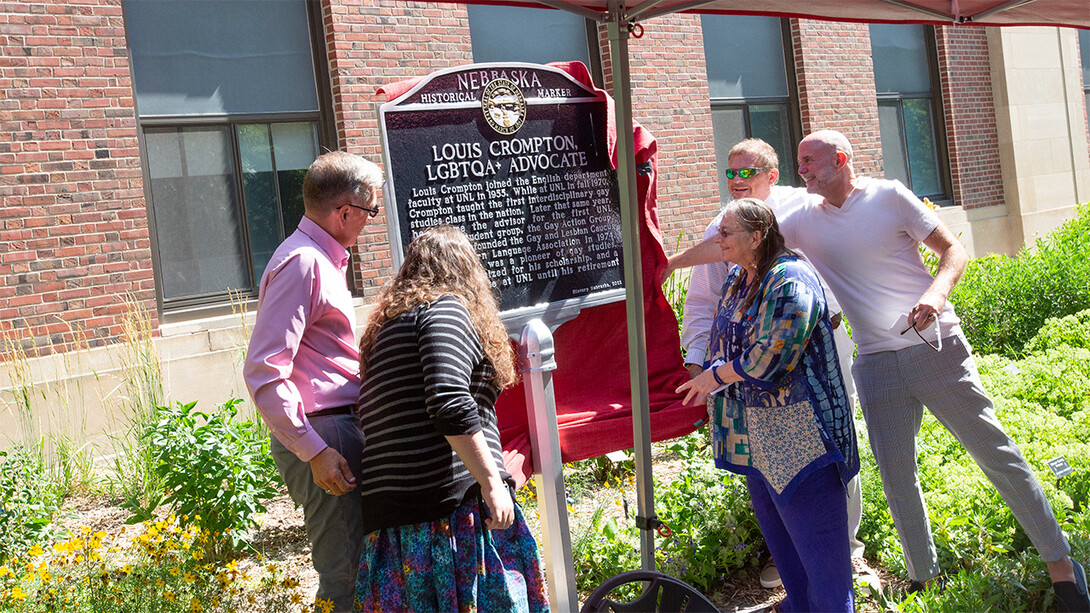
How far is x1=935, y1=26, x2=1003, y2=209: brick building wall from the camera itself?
45.1 ft

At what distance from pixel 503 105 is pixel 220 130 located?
487cm

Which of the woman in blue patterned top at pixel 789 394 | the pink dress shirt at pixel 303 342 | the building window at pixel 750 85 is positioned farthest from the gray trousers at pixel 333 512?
the building window at pixel 750 85

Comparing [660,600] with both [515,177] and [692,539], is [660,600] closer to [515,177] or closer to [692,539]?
[692,539]

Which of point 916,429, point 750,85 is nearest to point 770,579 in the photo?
point 916,429

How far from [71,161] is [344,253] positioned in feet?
15.6

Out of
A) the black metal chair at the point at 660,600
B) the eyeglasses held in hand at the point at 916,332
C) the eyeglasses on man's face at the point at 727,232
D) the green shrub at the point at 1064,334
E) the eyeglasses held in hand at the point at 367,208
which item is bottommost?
the black metal chair at the point at 660,600

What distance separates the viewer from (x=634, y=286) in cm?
364

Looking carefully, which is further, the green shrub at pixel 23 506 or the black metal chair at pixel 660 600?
the green shrub at pixel 23 506

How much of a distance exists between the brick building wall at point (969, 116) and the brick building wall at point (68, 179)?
11312 millimetres

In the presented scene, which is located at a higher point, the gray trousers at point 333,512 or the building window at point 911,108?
the building window at point 911,108

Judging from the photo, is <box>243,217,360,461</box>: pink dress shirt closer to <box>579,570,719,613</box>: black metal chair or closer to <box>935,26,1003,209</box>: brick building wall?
<box>579,570,719,613</box>: black metal chair

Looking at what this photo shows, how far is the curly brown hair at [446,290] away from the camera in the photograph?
2.91m

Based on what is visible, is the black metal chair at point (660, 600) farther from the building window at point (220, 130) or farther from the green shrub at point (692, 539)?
the building window at point (220, 130)

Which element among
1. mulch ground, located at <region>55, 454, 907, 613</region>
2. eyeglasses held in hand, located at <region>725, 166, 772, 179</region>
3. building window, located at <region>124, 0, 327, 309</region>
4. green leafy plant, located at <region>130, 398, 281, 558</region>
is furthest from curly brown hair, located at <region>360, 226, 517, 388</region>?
building window, located at <region>124, 0, 327, 309</region>
